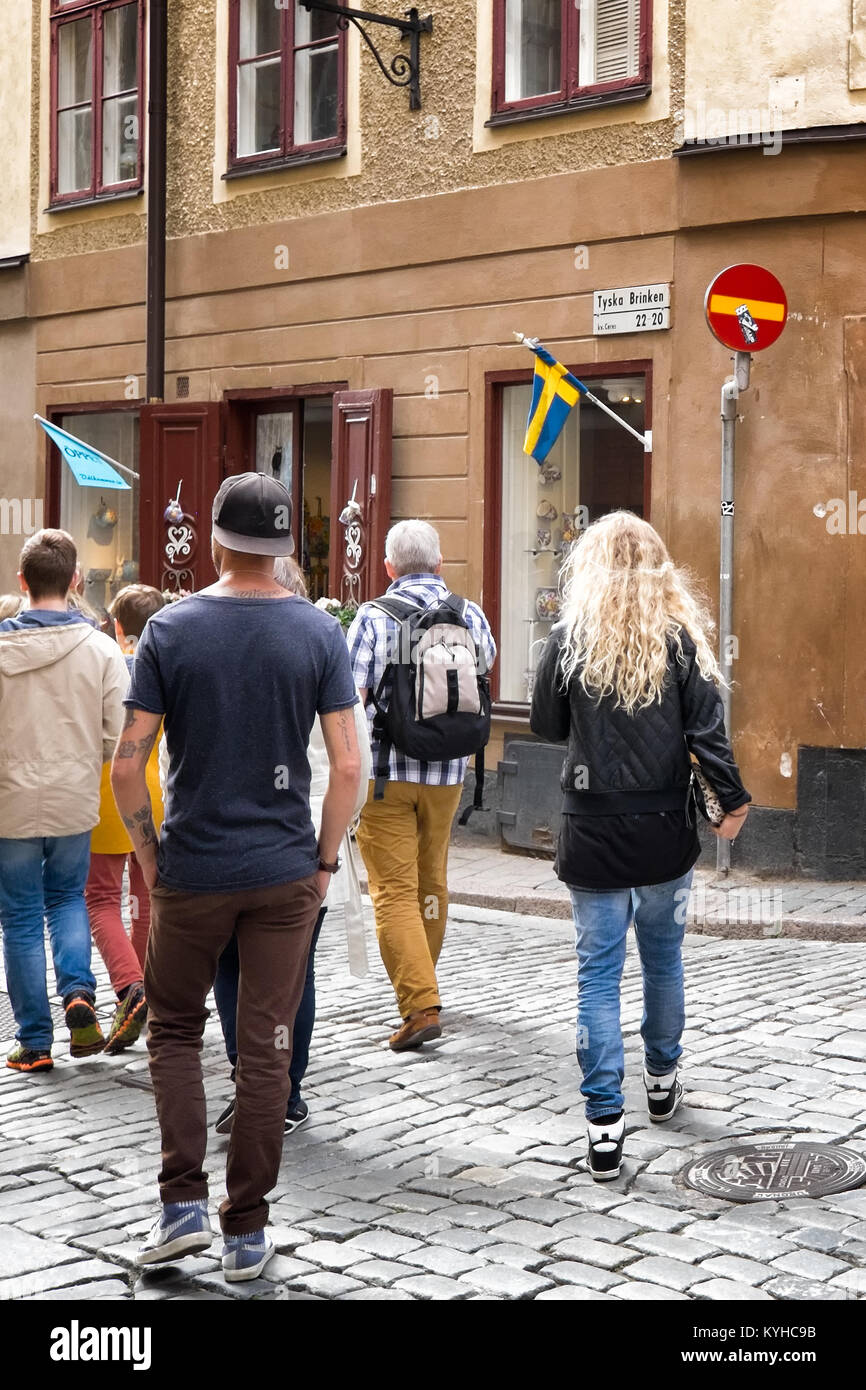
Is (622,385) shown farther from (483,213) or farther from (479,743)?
(479,743)

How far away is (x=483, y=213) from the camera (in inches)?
499

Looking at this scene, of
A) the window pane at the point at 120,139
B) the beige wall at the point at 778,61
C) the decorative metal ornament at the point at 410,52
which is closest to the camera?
the beige wall at the point at 778,61

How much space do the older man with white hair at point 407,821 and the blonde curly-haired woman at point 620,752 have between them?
1.51m

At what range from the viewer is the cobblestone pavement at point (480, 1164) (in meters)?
4.42

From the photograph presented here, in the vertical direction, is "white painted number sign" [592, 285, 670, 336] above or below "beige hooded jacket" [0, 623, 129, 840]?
above

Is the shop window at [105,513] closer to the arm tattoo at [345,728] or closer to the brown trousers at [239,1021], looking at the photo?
the arm tattoo at [345,728]

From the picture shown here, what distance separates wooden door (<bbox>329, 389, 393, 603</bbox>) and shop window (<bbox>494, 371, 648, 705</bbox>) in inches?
36.1

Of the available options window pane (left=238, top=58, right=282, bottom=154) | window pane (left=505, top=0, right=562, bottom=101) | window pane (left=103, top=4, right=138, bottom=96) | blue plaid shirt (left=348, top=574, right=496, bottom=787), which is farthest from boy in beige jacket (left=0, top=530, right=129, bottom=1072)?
window pane (left=103, top=4, right=138, bottom=96)

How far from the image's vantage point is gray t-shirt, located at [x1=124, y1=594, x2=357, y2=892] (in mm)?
4383

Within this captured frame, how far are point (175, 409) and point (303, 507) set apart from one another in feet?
4.57

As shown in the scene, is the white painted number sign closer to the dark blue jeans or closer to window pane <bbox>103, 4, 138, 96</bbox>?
window pane <bbox>103, 4, 138, 96</bbox>

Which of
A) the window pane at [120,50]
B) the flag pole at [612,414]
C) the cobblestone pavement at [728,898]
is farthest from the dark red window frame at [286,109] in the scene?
the cobblestone pavement at [728,898]

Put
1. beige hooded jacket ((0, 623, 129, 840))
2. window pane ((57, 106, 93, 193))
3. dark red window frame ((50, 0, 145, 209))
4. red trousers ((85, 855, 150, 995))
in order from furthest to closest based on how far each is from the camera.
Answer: window pane ((57, 106, 93, 193)), dark red window frame ((50, 0, 145, 209)), red trousers ((85, 855, 150, 995)), beige hooded jacket ((0, 623, 129, 840))

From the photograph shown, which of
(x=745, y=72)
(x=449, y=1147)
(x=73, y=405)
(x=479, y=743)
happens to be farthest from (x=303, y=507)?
(x=449, y=1147)
